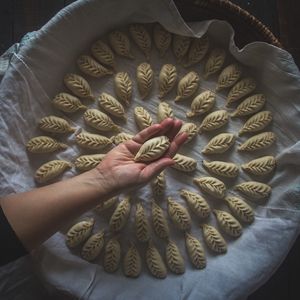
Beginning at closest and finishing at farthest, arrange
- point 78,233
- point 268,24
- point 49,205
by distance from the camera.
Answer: point 49,205, point 78,233, point 268,24

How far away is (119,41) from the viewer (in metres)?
1.24

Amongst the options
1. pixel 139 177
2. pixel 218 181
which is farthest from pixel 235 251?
pixel 139 177

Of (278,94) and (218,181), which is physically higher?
(278,94)

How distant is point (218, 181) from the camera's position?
1212 millimetres

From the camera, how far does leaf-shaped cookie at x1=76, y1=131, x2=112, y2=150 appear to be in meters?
1.20

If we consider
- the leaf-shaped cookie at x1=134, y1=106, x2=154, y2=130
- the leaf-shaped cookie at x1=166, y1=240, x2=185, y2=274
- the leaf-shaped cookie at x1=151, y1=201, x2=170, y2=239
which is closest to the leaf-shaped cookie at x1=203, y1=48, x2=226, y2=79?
the leaf-shaped cookie at x1=134, y1=106, x2=154, y2=130

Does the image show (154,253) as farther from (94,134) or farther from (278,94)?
(278,94)

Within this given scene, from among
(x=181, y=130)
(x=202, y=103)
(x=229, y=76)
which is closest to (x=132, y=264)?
(x=181, y=130)

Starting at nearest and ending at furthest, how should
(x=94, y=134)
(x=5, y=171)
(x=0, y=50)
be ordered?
1. (x=5, y=171)
2. (x=94, y=134)
3. (x=0, y=50)

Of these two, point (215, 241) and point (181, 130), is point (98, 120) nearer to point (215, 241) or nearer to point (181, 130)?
point (181, 130)

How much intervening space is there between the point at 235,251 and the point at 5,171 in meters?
0.71

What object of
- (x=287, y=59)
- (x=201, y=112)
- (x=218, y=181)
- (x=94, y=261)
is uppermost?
(x=287, y=59)

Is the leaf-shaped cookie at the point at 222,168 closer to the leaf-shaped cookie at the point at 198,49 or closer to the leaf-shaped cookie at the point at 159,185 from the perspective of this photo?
the leaf-shaped cookie at the point at 159,185

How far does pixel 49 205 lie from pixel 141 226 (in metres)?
0.31
